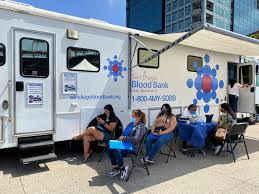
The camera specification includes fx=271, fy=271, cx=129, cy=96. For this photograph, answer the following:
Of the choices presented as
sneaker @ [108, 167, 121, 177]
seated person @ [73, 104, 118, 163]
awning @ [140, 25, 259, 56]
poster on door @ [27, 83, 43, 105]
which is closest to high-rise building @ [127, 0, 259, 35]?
awning @ [140, 25, 259, 56]

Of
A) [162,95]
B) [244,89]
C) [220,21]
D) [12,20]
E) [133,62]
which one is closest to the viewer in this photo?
[12,20]

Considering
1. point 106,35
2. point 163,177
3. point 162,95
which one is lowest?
point 163,177

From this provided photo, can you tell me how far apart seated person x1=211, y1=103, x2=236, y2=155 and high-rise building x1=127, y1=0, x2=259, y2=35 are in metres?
42.0

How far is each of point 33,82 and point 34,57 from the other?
41 cm

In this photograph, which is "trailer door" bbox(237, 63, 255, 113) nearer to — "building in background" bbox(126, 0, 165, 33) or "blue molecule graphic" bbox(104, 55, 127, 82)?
"blue molecule graphic" bbox(104, 55, 127, 82)

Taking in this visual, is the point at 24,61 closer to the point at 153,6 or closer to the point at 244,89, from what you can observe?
the point at 244,89

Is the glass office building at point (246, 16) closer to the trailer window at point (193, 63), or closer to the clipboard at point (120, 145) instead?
the trailer window at point (193, 63)

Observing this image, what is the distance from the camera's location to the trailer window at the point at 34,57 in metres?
4.36

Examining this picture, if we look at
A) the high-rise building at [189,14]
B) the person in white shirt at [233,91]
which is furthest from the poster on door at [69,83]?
the high-rise building at [189,14]

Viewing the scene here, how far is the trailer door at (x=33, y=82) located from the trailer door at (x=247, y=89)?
606 centimetres

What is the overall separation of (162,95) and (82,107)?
Result: 1.99 m

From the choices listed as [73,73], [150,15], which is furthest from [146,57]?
[150,15]

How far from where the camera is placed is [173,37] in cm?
554

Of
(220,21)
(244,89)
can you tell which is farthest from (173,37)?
(220,21)
